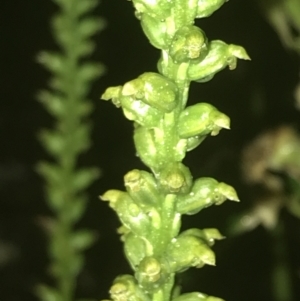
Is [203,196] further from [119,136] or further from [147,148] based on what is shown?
[119,136]

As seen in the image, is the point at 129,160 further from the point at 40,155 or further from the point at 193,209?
the point at 193,209

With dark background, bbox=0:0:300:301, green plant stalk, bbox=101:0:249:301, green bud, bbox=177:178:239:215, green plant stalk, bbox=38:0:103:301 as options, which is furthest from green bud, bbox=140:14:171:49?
dark background, bbox=0:0:300:301

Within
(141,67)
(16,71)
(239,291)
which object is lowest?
(239,291)

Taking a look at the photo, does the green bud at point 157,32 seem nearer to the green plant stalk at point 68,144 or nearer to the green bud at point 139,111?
the green bud at point 139,111

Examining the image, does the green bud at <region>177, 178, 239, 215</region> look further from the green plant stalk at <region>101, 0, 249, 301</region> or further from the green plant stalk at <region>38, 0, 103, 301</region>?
the green plant stalk at <region>38, 0, 103, 301</region>


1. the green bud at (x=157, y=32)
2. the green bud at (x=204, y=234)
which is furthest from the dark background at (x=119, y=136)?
the green bud at (x=157, y=32)

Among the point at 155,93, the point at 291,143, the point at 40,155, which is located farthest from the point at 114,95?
the point at 40,155

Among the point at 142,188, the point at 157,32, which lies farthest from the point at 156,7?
the point at 142,188
